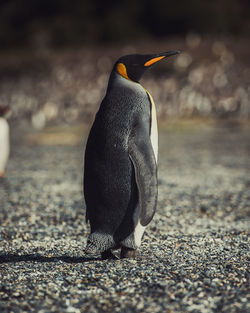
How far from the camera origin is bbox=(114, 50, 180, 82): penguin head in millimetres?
3402

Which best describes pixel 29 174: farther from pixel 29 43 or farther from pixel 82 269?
pixel 29 43

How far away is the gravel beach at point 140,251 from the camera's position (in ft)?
9.31

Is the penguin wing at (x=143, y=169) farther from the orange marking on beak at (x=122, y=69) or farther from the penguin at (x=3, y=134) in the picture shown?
the penguin at (x=3, y=134)

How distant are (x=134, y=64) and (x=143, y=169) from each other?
662 mm

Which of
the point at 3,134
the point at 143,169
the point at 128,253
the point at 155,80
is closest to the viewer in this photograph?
the point at 143,169

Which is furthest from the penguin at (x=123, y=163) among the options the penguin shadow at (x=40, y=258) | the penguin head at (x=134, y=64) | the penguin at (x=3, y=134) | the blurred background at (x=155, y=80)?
the blurred background at (x=155, y=80)

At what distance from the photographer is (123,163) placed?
338cm

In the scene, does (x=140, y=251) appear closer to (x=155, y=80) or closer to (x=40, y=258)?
(x=40, y=258)

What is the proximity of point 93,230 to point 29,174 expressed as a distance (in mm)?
5091

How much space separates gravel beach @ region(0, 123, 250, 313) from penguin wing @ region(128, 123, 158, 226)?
343 mm

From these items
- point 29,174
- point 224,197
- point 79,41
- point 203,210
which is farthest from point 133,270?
point 79,41

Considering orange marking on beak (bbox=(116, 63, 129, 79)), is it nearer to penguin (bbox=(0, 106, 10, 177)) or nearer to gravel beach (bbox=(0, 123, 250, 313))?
gravel beach (bbox=(0, 123, 250, 313))

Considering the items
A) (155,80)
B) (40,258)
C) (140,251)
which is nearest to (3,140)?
(40,258)

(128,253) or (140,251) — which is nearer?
(128,253)
